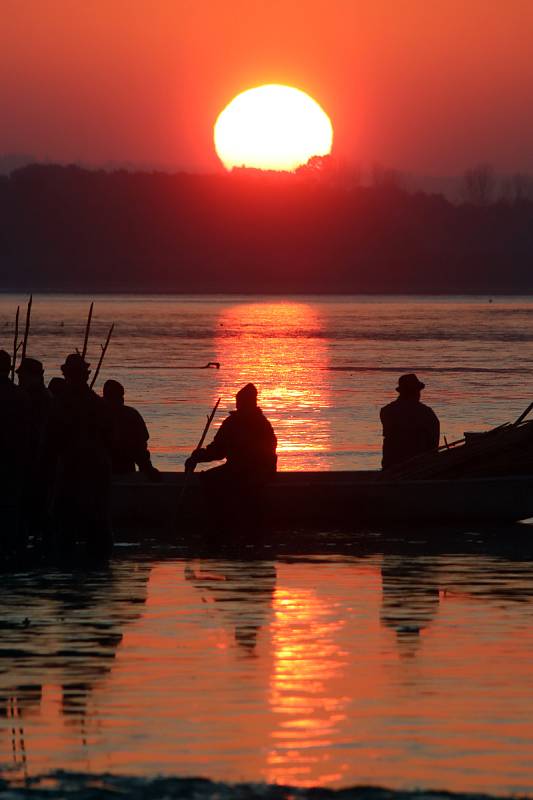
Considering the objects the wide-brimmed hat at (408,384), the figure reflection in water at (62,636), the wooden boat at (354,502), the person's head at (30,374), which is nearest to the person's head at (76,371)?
the person's head at (30,374)

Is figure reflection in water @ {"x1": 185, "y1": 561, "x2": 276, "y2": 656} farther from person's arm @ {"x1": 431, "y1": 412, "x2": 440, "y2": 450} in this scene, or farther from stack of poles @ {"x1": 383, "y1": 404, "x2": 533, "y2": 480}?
person's arm @ {"x1": 431, "y1": 412, "x2": 440, "y2": 450}

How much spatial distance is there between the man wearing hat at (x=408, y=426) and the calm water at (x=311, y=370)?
21.8ft

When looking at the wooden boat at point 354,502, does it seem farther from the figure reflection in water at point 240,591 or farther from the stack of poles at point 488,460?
the figure reflection in water at point 240,591

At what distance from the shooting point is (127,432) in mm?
17234

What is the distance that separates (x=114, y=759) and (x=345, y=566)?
7.11 meters

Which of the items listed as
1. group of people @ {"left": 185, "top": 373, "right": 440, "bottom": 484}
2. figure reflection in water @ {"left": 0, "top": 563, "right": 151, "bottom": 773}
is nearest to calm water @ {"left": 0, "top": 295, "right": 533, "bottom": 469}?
group of people @ {"left": 185, "top": 373, "right": 440, "bottom": 484}

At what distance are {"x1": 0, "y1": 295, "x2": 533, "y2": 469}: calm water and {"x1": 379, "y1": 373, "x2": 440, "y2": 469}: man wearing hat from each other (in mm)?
6655

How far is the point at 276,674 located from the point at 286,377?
4367 cm

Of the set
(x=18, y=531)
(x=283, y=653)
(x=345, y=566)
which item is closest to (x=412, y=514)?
(x=345, y=566)

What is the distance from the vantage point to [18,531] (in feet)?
50.7

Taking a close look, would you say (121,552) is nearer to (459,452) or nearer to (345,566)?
(345,566)

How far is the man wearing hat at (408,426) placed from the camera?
718 inches

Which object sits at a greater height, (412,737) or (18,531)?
(18,531)

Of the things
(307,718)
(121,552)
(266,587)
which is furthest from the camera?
(121,552)
